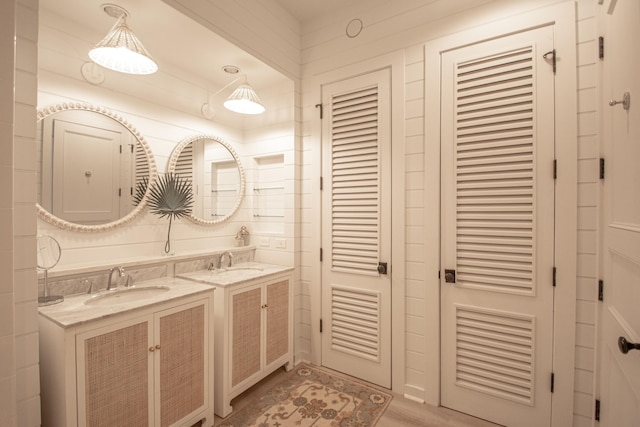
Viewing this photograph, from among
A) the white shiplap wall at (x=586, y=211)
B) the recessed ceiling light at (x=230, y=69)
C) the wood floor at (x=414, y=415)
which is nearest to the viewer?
the white shiplap wall at (x=586, y=211)

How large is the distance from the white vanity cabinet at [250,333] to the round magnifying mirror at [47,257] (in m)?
0.85

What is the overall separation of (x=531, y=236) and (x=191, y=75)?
279 cm

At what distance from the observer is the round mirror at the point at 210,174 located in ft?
7.90

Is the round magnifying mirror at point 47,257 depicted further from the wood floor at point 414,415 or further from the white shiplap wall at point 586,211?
the white shiplap wall at point 586,211

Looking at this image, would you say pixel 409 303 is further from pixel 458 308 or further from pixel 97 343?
pixel 97 343

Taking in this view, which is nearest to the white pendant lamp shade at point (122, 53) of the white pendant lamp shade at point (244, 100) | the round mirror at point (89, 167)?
the round mirror at point (89, 167)

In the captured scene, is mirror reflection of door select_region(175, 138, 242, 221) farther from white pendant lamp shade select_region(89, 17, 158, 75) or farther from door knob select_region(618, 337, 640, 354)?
door knob select_region(618, 337, 640, 354)

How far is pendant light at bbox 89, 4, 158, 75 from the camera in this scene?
148 cm

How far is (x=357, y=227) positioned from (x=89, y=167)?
1.90 metres

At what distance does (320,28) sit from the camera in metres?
2.58

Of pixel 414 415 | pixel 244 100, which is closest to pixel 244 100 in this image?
pixel 244 100

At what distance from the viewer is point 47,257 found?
1542 millimetres

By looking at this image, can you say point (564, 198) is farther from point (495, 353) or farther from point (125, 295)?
point (125, 295)

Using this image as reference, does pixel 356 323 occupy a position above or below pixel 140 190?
below
